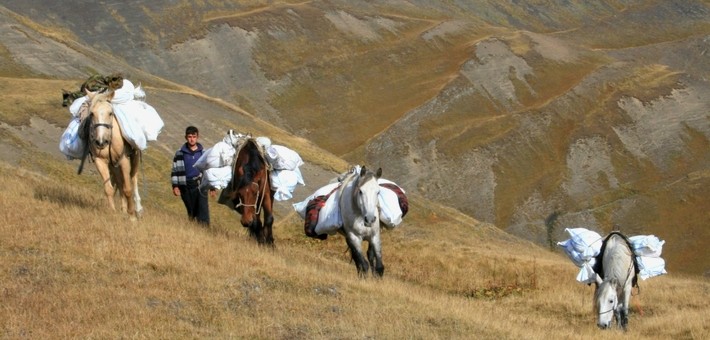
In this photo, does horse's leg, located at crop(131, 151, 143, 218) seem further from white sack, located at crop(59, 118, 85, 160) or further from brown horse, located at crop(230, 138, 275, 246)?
brown horse, located at crop(230, 138, 275, 246)

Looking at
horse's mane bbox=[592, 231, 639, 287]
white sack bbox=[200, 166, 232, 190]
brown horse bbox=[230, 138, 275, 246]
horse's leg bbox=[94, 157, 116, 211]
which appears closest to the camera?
horse's leg bbox=[94, 157, 116, 211]

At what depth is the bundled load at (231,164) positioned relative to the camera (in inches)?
725

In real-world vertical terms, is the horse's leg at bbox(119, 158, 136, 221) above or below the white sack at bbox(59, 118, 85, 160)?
below

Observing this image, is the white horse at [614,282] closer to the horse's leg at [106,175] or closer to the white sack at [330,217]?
the white sack at [330,217]

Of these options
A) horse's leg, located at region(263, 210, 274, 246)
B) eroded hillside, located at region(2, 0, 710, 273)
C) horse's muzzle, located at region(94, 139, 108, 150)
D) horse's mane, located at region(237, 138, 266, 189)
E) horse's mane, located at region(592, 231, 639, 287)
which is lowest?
eroded hillside, located at region(2, 0, 710, 273)

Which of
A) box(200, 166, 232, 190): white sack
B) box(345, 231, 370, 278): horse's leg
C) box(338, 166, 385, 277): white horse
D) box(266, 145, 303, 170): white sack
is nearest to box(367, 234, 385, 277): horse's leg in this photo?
box(338, 166, 385, 277): white horse

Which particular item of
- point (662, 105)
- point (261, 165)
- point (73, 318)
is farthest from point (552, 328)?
point (662, 105)

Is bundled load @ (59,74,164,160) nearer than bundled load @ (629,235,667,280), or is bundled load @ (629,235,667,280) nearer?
bundled load @ (59,74,164,160)

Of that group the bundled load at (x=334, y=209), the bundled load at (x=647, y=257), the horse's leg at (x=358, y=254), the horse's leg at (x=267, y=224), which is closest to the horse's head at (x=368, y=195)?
the horse's leg at (x=358, y=254)

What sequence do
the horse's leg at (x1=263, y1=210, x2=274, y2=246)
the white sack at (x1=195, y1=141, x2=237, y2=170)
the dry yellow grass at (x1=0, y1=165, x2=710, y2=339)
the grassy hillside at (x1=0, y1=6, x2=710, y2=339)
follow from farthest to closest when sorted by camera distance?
the horse's leg at (x1=263, y1=210, x2=274, y2=246) → the white sack at (x1=195, y1=141, x2=237, y2=170) → the grassy hillside at (x1=0, y1=6, x2=710, y2=339) → the dry yellow grass at (x1=0, y1=165, x2=710, y2=339)

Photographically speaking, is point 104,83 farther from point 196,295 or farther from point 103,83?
point 196,295

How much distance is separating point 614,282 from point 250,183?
6.69 m

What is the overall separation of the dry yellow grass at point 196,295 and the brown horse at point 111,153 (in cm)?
61

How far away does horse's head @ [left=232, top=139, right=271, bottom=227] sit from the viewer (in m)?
18.0
